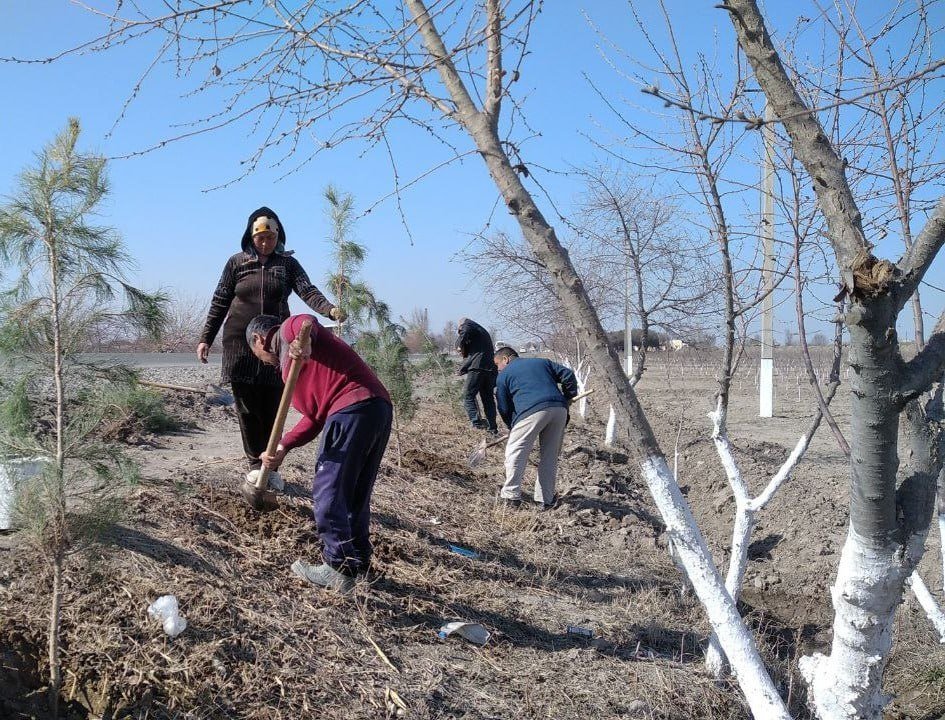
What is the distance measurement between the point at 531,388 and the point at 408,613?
305 centimetres

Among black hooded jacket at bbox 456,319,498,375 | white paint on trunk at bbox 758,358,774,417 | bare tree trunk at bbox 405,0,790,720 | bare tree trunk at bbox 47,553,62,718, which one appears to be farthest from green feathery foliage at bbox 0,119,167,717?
white paint on trunk at bbox 758,358,774,417

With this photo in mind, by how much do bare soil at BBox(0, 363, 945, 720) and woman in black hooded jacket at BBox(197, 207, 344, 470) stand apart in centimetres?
60

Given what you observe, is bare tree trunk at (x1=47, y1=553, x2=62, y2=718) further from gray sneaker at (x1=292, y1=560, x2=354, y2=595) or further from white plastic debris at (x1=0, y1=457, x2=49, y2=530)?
gray sneaker at (x1=292, y1=560, x2=354, y2=595)

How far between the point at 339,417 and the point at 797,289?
2489mm

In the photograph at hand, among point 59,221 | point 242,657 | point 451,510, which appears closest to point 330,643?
point 242,657

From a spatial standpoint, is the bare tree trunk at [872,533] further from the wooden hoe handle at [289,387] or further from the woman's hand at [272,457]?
the woman's hand at [272,457]

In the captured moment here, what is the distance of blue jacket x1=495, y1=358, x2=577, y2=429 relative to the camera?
22.4 feet

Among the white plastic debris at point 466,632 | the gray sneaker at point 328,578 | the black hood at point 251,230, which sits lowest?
the white plastic debris at point 466,632

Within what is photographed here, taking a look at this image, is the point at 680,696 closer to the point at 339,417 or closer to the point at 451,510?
the point at 339,417

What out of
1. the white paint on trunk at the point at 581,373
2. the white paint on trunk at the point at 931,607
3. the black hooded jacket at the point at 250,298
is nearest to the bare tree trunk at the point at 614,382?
the white paint on trunk at the point at 931,607

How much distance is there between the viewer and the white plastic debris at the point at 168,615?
3.46 meters

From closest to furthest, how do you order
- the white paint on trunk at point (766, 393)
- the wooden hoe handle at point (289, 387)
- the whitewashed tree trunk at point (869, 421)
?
the whitewashed tree trunk at point (869, 421) → the wooden hoe handle at point (289, 387) → the white paint on trunk at point (766, 393)

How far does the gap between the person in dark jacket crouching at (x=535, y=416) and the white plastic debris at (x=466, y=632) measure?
278 cm

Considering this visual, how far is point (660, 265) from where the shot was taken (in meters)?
7.87
